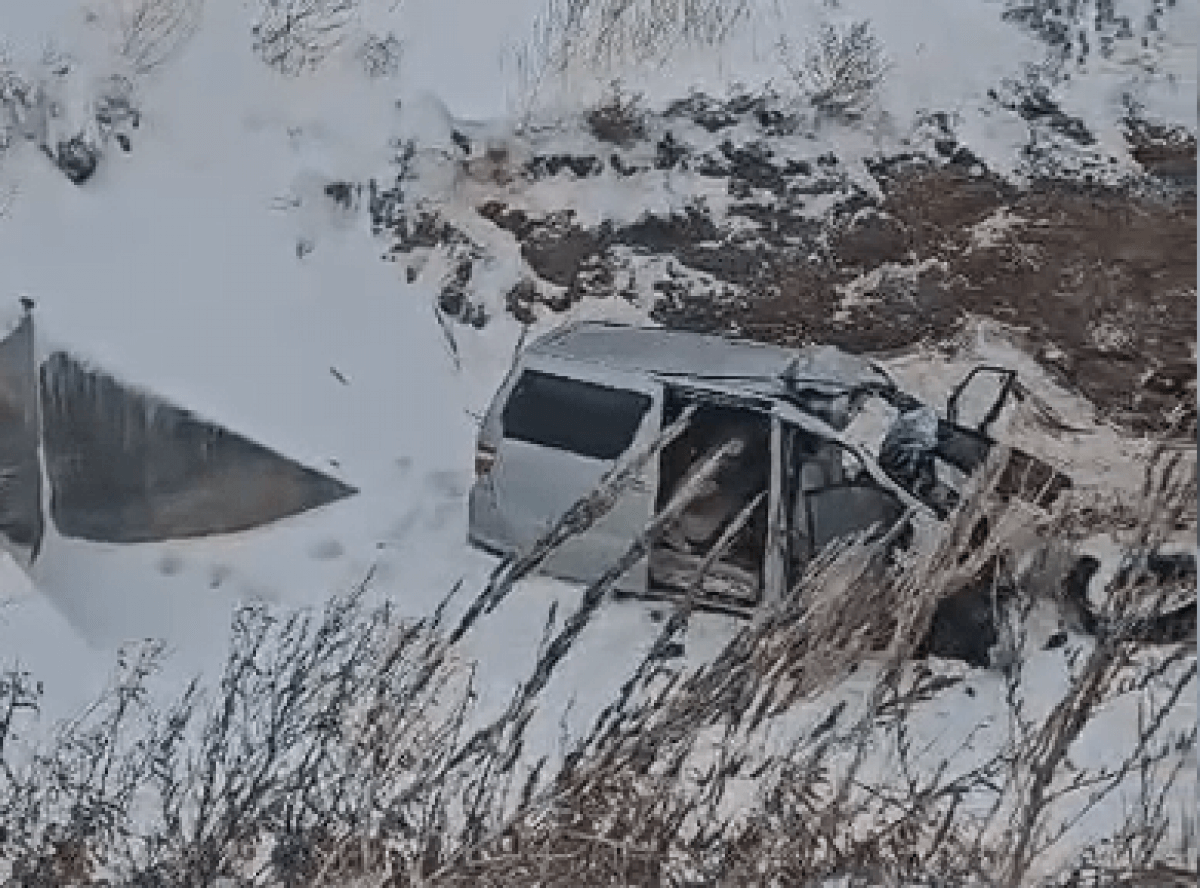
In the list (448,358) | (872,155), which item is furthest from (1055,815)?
(872,155)

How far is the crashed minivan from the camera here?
27.2 feet

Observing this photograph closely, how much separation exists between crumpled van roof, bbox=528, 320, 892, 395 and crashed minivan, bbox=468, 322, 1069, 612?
1 cm

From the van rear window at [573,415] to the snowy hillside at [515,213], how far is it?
69 centimetres

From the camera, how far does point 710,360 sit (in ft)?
29.6

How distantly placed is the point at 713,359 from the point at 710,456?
3.11ft

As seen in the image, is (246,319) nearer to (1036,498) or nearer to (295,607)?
(295,607)

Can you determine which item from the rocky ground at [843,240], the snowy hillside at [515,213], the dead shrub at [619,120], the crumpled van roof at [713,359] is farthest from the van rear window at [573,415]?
the dead shrub at [619,120]

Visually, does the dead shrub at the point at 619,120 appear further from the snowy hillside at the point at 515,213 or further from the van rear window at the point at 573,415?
the van rear window at the point at 573,415

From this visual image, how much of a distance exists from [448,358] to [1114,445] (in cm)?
349

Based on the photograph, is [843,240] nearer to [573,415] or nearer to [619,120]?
[619,120]

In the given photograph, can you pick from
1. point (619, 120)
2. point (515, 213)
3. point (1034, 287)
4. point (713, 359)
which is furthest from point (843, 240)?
point (713, 359)

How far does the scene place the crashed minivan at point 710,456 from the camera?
27.2 feet

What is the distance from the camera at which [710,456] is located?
26.9ft

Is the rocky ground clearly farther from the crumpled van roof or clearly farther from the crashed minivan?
the crashed minivan
